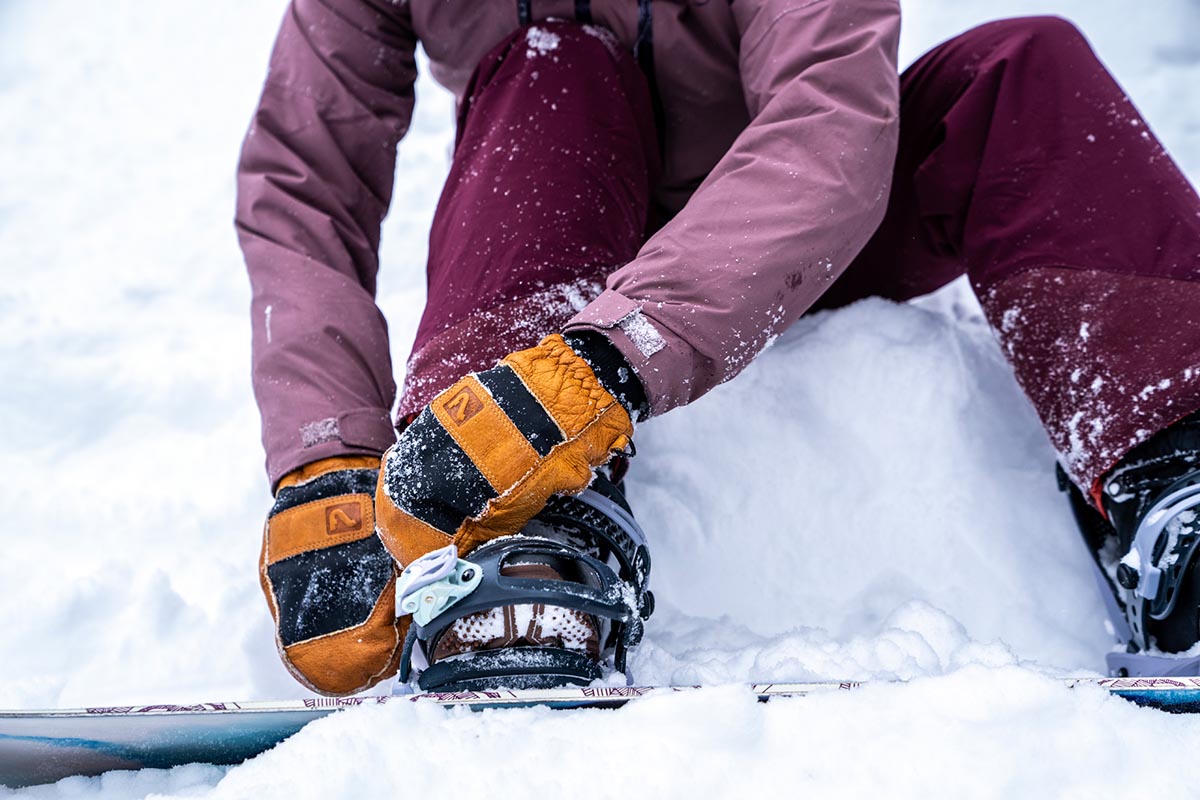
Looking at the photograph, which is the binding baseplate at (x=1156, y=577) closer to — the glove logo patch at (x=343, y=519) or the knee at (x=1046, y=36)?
the knee at (x=1046, y=36)

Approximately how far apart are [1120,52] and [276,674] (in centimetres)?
198

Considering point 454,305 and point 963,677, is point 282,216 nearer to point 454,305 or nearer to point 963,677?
point 454,305

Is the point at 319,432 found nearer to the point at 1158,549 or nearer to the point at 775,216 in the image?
the point at 775,216

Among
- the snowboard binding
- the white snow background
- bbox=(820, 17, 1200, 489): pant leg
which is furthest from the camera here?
bbox=(820, 17, 1200, 489): pant leg

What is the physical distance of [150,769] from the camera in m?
0.70

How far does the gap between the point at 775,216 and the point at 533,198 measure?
25cm

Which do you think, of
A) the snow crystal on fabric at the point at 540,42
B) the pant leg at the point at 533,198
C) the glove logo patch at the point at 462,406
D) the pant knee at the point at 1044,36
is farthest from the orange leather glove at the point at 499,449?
the pant knee at the point at 1044,36

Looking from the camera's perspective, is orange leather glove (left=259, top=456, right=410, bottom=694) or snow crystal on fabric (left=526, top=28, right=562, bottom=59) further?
snow crystal on fabric (left=526, top=28, right=562, bottom=59)

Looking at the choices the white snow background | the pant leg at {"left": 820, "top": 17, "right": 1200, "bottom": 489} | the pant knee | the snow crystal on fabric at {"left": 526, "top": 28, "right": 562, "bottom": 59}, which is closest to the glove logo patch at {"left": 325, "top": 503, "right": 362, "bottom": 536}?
the white snow background

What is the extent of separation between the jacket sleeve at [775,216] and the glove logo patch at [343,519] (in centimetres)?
27

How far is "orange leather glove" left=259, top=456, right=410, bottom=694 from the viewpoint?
2.65 ft

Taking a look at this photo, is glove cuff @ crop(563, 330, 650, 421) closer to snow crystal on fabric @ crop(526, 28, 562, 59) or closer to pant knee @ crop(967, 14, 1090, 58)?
snow crystal on fabric @ crop(526, 28, 562, 59)

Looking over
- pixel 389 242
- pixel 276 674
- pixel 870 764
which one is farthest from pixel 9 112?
pixel 870 764

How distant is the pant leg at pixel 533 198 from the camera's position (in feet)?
2.86
